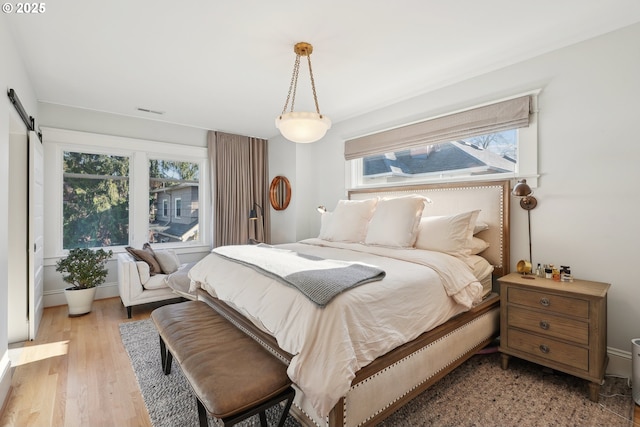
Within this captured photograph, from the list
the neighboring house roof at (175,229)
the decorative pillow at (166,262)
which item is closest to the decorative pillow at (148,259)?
the decorative pillow at (166,262)

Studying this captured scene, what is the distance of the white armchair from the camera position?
333 cm

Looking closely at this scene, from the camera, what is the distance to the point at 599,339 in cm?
187

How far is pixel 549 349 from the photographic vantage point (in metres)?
2.03

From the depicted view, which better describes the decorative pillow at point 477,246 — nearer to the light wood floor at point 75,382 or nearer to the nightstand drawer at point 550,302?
the nightstand drawer at point 550,302

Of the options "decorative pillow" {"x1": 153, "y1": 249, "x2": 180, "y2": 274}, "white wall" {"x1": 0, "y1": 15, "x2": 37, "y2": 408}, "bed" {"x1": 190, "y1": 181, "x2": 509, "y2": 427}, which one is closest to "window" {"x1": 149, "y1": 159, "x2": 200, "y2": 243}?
"decorative pillow" {"x1": 153, "y1": 249, "x2": 180, "y2": 274}

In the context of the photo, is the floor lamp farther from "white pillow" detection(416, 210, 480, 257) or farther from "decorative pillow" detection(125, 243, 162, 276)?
"decorative pillow" detection(125, 243, 162, 276)

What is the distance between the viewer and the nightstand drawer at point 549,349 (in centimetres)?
190

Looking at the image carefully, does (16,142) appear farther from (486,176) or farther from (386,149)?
(486,176)

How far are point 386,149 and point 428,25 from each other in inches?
60.3

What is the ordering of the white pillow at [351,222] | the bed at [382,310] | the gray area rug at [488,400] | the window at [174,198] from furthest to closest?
the window at [174,198], the white pillow at [351,222], the gray area rug at [488,400], the bed at [382,310]

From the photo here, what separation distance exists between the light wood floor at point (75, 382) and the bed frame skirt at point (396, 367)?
76 cm

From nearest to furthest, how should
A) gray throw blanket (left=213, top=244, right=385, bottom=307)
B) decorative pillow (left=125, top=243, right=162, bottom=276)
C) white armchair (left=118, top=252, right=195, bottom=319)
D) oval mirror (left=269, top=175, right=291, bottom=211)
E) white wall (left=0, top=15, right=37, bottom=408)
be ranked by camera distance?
gray throw blanket (left=213, top=244, right=385, bottom=307) < white wall (left=0, top=15, right=37, bottom=408) < white armchair (left=118, top=252, right=195, bottom=319) < decorative pillow (left=125, top=243, right=162, bottom=276) < oval mirror (left=269, top=175, right=291, bottom=211)

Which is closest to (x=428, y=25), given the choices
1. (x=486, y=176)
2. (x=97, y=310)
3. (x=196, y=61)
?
(x=486, y=176)

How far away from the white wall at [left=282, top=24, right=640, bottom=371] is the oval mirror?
3.18 metres
